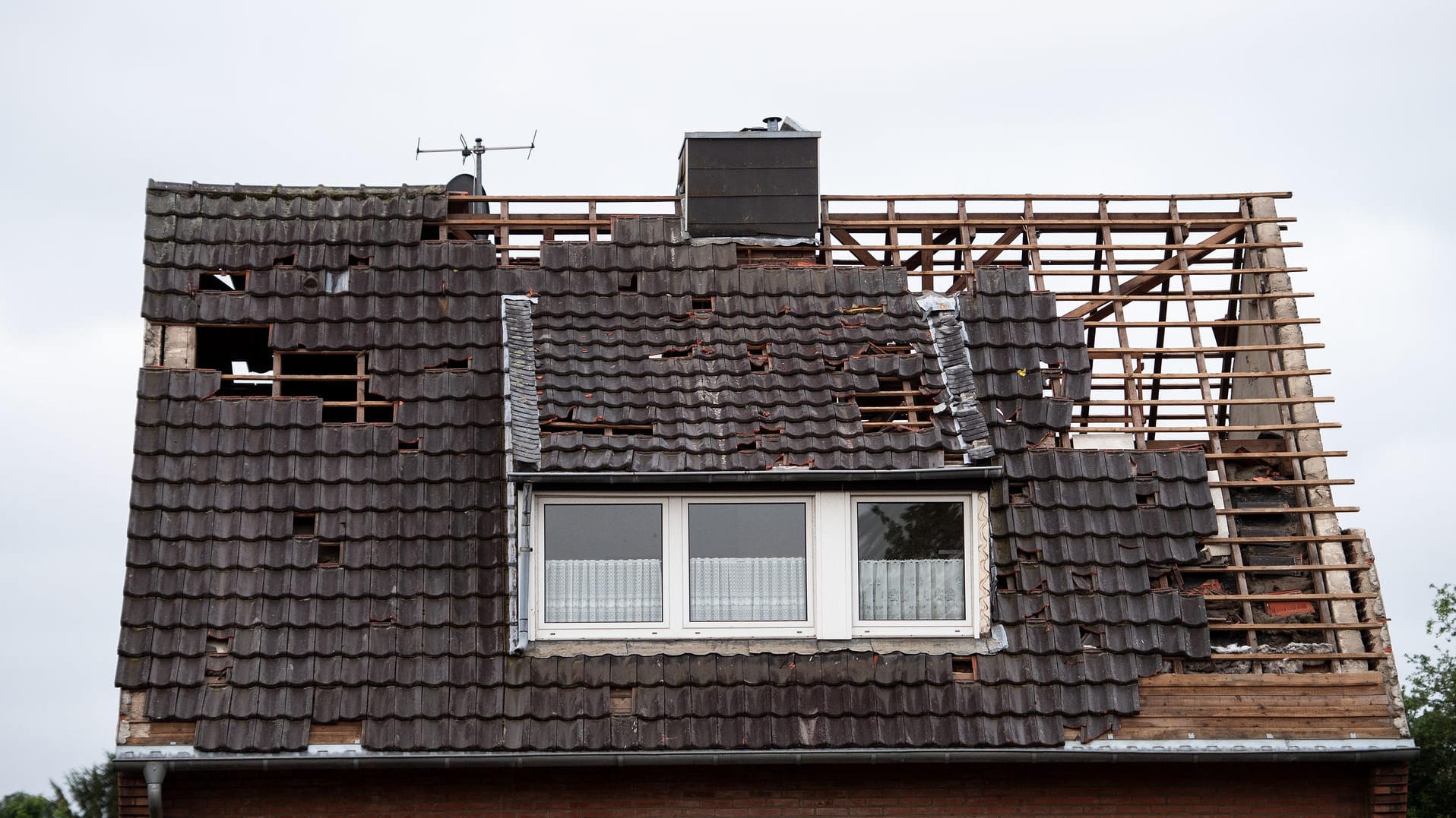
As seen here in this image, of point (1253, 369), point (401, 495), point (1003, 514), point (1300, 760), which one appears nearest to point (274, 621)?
point (401, 495)

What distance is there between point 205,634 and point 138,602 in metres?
0.56

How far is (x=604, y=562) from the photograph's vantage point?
38.4 feet

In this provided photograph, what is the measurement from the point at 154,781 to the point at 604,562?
133 inches

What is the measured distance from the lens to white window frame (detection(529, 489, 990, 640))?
38.2 ft

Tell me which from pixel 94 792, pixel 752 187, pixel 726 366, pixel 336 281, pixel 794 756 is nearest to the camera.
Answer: pixel 794 756

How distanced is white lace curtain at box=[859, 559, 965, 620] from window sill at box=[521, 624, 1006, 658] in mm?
230

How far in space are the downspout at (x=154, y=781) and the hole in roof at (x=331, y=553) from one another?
6.01ft

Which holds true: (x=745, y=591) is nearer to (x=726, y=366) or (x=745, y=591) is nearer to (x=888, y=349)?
(x=726, y=366)

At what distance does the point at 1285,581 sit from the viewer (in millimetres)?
12656

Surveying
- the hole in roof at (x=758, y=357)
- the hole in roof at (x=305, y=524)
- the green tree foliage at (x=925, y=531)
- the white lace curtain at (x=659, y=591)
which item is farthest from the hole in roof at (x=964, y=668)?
the hole in roof at (x=305, y=524)

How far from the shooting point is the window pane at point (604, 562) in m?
11.7

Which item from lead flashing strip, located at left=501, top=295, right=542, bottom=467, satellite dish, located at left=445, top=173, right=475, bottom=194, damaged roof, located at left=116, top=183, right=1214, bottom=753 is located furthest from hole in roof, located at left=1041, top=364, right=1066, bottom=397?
satellite dish, located at left=445, top=173, right=475, bottom=194

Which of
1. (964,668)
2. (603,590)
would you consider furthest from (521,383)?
(964,668)

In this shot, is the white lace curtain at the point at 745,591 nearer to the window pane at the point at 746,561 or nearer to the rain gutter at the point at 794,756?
the window pane at the point at 746,561
